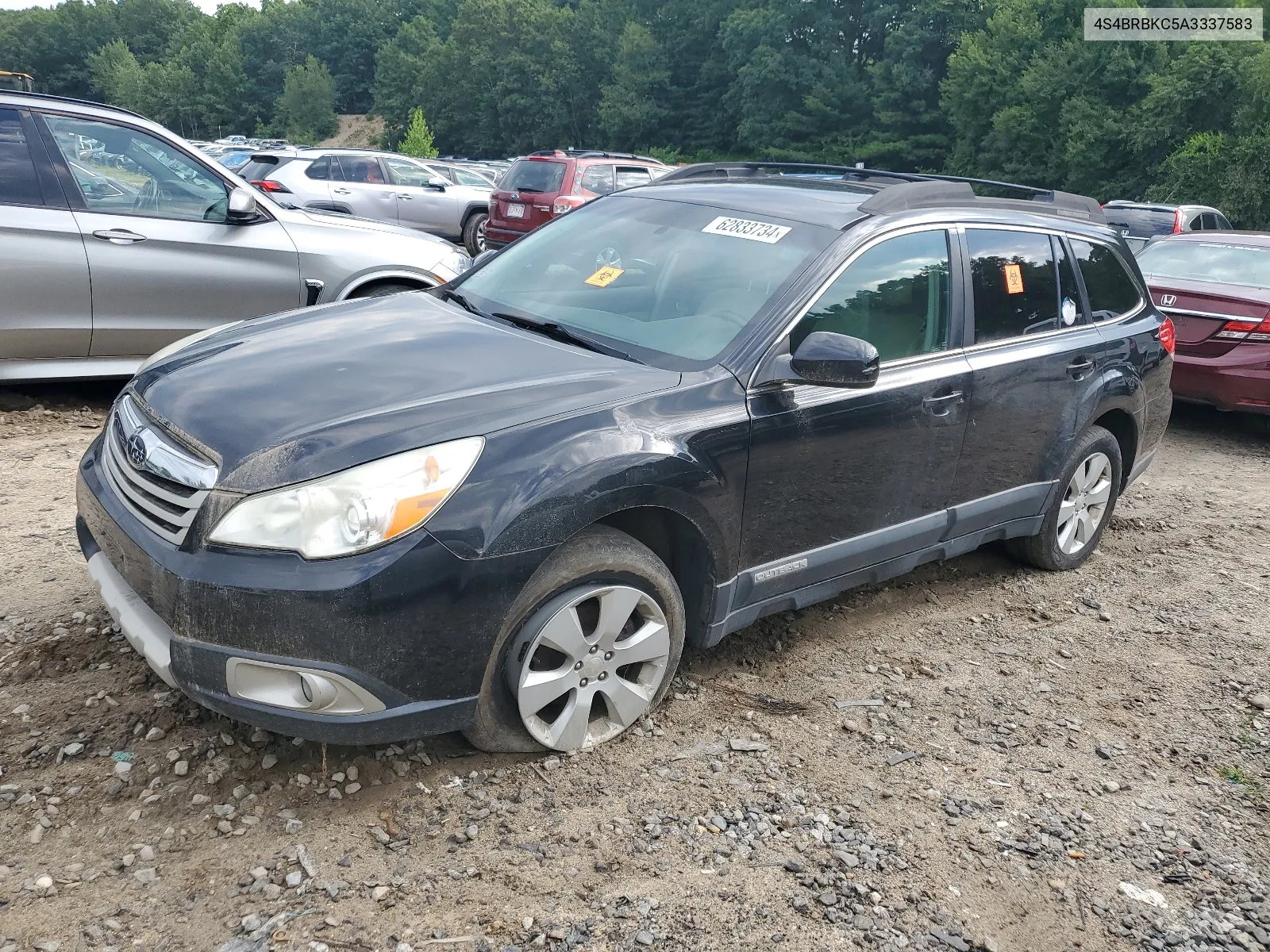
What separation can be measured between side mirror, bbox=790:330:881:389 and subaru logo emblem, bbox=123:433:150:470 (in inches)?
76.7

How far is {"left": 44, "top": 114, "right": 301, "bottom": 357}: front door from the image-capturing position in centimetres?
612

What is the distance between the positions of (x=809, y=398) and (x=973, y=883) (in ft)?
5.08

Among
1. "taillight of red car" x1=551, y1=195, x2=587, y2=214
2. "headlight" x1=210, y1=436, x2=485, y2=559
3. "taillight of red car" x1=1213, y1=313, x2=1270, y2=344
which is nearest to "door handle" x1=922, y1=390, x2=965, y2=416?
"headlight" x1=210, y1=436, x2=485, y2=559

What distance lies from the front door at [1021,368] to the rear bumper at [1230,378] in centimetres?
345

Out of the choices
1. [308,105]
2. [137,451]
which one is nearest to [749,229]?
[137,451]

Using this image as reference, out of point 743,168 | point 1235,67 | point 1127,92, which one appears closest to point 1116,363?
point 743,168

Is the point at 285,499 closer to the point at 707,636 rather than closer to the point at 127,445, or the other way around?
the point at 127,445

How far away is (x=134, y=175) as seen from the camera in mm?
6293

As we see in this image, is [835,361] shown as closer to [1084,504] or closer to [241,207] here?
[1084,504]

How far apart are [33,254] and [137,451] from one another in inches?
141

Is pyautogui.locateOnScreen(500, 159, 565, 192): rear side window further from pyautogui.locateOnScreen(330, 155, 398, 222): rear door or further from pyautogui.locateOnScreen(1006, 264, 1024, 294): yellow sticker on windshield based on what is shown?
pyautogui.locateOnScreen(1006, 264, 1024, 294): yellow sticker on windshield

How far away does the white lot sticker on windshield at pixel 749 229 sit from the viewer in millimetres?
3846

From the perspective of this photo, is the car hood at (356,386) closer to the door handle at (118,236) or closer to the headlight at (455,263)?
the door handle at (118,236)

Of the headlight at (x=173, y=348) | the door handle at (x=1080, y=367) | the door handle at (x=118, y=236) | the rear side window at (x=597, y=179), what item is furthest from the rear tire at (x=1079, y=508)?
the rear side window at (x=597, y=179)
